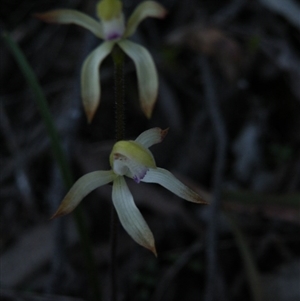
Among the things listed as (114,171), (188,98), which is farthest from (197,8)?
(114,171)

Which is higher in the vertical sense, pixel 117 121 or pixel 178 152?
pixel 178 152

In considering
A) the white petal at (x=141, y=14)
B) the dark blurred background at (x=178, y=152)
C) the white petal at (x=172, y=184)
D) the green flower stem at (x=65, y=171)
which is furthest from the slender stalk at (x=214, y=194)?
the white petal at (x=172, y=184)

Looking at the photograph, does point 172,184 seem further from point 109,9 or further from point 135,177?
point 109,9

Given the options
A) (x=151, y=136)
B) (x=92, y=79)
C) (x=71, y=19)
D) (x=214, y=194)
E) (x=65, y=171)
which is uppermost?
(x=71, y=19)

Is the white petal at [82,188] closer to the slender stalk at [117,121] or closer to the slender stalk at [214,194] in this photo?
the slender stalk at [117,121]

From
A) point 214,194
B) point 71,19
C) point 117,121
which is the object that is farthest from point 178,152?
point 117,121

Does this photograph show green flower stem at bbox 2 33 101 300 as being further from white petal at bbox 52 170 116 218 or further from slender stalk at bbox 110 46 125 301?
white petal at bbox 52 170 116 218

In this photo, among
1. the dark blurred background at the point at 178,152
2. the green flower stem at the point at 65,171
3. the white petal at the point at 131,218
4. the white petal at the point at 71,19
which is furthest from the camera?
the dark blurred background at the point at 178,152
